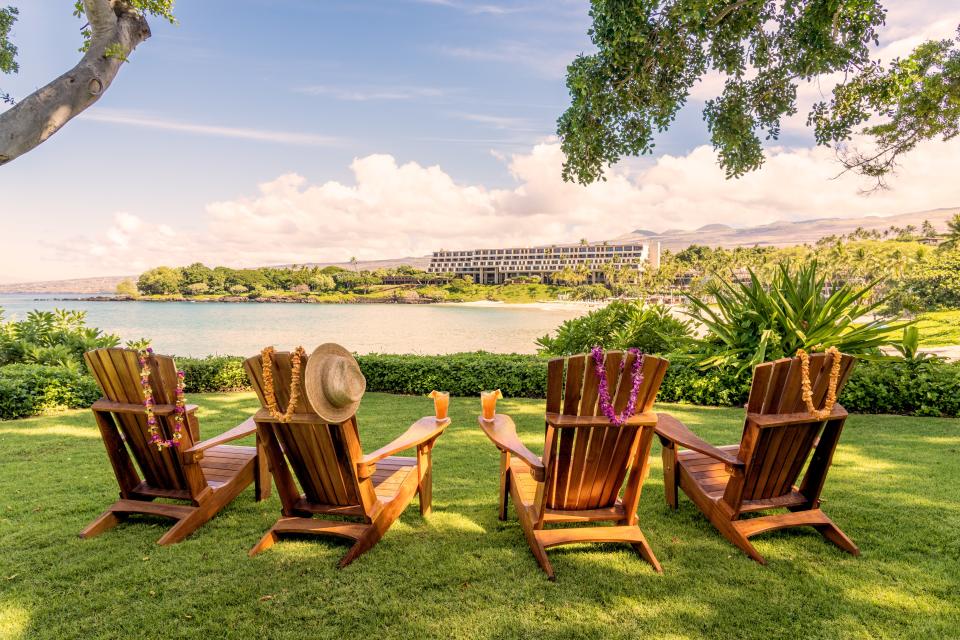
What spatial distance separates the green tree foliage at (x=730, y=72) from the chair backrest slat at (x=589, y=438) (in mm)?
5250

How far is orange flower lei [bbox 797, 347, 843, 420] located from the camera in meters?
2.58

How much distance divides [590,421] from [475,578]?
1005 mm

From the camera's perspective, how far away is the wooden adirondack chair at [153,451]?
2.86 metres

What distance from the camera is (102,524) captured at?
3.09 metres

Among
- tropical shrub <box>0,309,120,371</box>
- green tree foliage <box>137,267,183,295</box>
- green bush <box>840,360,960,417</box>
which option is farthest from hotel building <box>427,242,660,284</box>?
green bush <box>840,360,960,417</box>

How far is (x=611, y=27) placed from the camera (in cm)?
630

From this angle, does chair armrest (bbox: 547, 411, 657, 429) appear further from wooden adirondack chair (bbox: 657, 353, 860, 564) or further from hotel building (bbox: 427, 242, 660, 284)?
hotel building (bbox: 427, 242, 660, 284)

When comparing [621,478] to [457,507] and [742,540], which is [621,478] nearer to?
[742,540]

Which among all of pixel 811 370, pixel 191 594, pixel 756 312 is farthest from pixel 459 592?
pixel 756 312

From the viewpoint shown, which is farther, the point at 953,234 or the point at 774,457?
the point at 953,234

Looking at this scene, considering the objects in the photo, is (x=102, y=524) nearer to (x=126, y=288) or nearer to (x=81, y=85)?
(x=81, y=85)

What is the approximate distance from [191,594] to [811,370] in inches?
132

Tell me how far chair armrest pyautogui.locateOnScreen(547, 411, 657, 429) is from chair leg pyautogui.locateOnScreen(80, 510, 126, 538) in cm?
284

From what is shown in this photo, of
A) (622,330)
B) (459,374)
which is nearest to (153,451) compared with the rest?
(459,374)
